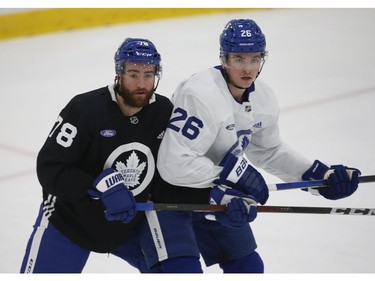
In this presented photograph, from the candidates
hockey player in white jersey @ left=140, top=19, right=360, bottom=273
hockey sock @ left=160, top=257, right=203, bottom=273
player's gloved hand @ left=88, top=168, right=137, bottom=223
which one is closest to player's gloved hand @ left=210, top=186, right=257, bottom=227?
hockey player in white jersey @ left=140, top=19, right=360, bottom=273

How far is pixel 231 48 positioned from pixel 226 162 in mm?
373

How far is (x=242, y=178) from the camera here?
271 centimetres

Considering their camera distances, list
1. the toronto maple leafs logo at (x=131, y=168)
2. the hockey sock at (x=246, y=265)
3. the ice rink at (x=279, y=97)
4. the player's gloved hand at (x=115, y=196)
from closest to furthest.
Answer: the player's gloved hand at (x=115, y=196), the toronto maple leafs logo at (x=131, y=168), the hockey sock at (x=246, y=265), the ice rink at (x=279, y=97)

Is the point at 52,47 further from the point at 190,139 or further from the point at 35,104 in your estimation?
the point at 190,139

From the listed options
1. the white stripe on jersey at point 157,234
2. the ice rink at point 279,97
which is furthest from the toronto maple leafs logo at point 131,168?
the ice rink at point 279,97

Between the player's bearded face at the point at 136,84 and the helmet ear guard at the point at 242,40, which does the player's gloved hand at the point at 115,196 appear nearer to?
the player's bearded face at the point at 136,84

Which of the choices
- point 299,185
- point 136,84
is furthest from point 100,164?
point 299,185

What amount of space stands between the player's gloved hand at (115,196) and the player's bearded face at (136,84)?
0.77 ft

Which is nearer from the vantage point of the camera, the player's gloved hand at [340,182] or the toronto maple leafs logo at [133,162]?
the toronto maple leafs logo at [133,162]

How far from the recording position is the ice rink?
11.6ft

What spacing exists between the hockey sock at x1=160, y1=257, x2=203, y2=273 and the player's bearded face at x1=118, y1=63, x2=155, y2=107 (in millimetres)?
513

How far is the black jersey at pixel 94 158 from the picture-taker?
2586mm

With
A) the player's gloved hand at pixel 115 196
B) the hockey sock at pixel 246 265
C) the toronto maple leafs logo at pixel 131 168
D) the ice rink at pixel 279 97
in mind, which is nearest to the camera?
the player's gloved hand at pixel 115 196

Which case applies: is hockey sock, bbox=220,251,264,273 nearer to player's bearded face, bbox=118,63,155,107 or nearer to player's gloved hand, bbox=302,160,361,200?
player's gloved hand, bbox=302,160,361,200
